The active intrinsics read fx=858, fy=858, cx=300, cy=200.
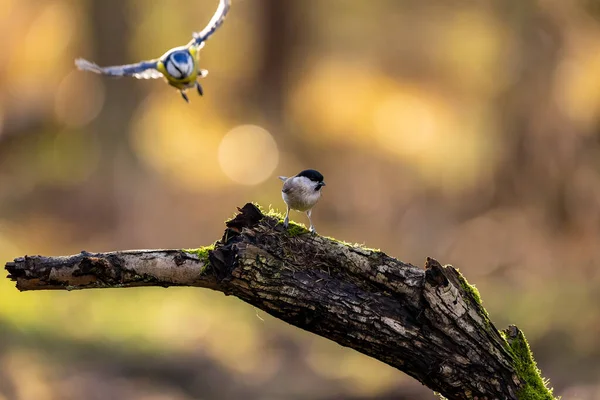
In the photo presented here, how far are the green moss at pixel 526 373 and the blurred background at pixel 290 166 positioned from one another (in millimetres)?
4216

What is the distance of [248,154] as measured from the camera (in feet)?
43.4

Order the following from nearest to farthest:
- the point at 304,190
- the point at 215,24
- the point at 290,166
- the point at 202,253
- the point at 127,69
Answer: the point at 202,253
the point at 304,190
the point at 127,69
the point at 215,24
the point at 290,166

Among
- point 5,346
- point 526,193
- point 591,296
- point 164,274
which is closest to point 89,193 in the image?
point 5,346

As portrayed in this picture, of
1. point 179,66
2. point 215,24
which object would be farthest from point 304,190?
point 215,24

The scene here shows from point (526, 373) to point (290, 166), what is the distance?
8727mm

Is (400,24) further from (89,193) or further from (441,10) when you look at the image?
(89,193)

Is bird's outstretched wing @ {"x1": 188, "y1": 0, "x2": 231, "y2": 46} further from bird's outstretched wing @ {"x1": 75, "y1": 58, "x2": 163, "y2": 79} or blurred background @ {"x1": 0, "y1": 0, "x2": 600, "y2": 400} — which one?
blurred background @ {"x1": 0, "y1": 0, "x2": 600, "y2": 400}

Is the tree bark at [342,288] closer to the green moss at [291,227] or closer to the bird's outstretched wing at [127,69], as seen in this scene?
the green moss at [291,227]

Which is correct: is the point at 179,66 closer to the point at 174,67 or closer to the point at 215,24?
the point at 174,67

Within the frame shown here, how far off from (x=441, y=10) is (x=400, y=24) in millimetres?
778

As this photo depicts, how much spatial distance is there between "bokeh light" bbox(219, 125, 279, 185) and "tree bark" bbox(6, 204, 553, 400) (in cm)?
840

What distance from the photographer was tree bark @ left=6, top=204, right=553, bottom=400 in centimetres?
401

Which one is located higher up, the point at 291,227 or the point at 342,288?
the point at 291,227

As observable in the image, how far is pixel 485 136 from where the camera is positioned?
1231cm
